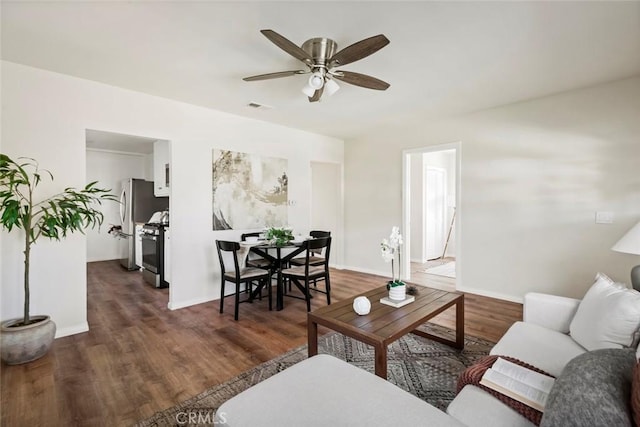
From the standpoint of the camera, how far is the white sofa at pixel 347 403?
3.80 feet

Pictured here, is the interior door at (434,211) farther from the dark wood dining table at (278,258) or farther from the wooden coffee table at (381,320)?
the wooden coffee table at (381,320)

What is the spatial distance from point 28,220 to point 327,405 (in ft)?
9.43

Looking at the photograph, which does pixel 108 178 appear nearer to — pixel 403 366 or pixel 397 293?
pixel 397 293

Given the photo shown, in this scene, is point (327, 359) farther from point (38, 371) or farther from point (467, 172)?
point (467, 172)

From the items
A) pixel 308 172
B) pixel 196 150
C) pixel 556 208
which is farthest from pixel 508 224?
pixel 196 150

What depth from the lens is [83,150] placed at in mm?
3059

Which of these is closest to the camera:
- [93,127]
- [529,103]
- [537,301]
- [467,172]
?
[537,301]

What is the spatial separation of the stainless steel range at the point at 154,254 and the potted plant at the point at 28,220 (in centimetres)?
171

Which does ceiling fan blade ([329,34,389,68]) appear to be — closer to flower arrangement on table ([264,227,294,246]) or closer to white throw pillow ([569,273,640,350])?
white throw pillow ([569,273,640,350])

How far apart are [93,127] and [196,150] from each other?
3.58 ft

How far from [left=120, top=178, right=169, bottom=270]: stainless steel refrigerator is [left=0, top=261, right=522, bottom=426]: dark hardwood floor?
1.90 metres

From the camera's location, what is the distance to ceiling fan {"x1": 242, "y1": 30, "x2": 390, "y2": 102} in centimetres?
200

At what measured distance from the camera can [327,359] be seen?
163cm

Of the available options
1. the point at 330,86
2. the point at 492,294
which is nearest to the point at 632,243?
the point at 492,294
